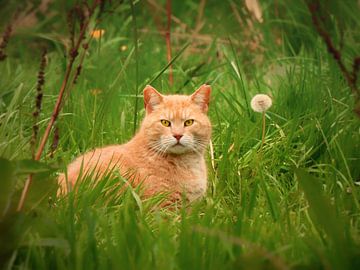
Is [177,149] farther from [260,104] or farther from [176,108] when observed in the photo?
[260,104]

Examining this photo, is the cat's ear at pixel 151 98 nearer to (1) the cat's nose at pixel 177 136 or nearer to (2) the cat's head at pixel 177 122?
(2) the cat's head at pixel 177 122

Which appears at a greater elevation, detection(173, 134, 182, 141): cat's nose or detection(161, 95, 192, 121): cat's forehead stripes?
detection(161, 95, 192, 121): cat's forehead stripes

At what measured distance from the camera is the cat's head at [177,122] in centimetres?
364

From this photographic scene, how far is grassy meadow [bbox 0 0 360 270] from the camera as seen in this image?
7.22 ft

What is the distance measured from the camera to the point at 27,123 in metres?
3.82

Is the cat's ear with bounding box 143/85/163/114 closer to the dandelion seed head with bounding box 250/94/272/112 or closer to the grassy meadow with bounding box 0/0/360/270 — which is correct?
the grassy meadow with bounding box 0/0/360/270

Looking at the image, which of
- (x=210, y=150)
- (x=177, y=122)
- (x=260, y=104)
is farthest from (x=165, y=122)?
(x=260, y=104)

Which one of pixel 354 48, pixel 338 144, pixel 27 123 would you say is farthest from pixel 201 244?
pixel 354 48

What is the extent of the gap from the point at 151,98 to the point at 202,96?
280 mm

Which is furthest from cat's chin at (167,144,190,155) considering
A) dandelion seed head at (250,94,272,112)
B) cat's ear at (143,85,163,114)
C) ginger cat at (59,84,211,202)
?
dandelion seed head at (250,94,272,112)

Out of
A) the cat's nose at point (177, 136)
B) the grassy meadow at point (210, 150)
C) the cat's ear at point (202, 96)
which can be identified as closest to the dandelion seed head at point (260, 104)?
the grassy meadow at point (210, 150)

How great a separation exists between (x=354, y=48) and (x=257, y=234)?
2.19 meters

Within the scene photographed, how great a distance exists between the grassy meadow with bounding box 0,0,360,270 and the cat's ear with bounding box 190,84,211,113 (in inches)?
6.9

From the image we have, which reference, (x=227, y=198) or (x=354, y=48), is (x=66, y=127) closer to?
(x=227, y=198)
